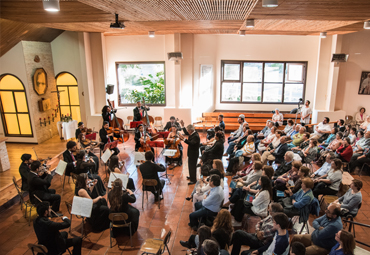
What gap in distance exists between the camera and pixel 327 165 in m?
5.46

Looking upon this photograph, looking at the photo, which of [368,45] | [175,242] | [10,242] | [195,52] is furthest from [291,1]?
[368,45]

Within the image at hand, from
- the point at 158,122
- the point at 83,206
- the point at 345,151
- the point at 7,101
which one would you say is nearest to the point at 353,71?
the point at 345,151

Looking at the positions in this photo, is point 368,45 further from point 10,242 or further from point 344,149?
point 10,242

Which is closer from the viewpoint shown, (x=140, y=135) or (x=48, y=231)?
(x=48, y=231)

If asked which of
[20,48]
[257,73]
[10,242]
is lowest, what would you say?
[10,242]

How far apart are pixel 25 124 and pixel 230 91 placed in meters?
8.48

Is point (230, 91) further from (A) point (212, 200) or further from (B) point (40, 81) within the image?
(A) point (212, 200)

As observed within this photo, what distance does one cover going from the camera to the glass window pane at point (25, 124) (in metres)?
9.38

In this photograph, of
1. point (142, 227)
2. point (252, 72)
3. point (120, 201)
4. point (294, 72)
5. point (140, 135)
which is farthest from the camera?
point (252, 72)

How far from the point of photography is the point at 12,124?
9.49 meters

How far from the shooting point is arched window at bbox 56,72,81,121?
34.7 feet

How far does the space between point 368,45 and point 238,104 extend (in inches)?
215

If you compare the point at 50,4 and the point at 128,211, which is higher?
the point at 50,4

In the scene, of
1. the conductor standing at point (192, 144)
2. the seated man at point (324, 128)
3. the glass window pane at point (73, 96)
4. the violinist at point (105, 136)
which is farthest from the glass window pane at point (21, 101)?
the seated man at point (324, 128)
